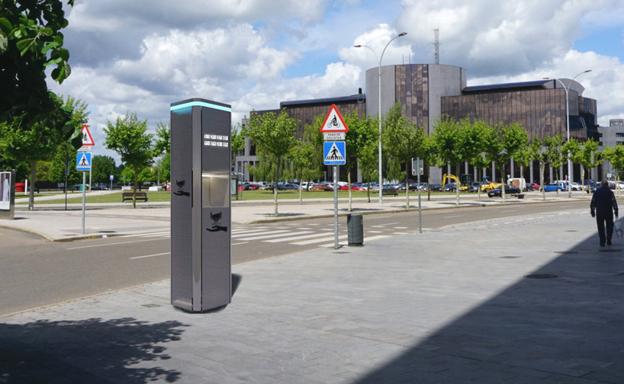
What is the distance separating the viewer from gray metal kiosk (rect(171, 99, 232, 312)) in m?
7.46

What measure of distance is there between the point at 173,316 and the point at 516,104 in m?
116

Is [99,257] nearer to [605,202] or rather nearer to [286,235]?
[286,235]

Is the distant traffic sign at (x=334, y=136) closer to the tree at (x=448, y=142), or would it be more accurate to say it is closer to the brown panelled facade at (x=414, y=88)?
the tree at (x=448, y=142)

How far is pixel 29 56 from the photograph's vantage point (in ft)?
13.7

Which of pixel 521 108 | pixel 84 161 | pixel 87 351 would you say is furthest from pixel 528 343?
pixel 521 108

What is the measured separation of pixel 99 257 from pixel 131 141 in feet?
102

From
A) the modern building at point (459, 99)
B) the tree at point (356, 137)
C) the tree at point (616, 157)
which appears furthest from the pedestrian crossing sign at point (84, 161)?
the modern building at point (459, 99)

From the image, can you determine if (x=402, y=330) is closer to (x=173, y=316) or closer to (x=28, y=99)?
(x=173, y=316)

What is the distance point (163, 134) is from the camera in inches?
2222

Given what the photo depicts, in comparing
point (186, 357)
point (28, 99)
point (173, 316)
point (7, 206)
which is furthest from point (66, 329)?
point (7, 206)

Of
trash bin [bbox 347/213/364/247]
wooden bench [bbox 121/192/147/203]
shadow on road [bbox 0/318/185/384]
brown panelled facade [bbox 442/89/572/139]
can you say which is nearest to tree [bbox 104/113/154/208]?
wooden bench [bbox 121/192/147/203]

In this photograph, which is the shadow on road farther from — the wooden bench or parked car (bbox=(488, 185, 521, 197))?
parked car (bbox=(488, 185, 521, 197))

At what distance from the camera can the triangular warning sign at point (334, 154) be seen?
14.4 m

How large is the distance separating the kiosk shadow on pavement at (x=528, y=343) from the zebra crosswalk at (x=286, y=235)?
8878mm
